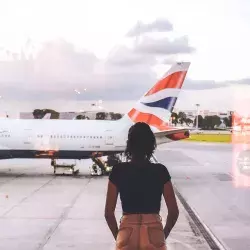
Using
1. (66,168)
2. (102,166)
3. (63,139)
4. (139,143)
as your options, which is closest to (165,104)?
(102,166)

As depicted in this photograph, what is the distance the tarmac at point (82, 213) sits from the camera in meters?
13.8

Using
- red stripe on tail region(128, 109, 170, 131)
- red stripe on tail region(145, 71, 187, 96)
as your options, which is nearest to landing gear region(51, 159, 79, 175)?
red stripe on tail region(128, 109, 170, 131)

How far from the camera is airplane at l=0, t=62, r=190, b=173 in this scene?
105ft

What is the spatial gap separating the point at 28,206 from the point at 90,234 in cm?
566

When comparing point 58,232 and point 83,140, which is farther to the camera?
point 83,140

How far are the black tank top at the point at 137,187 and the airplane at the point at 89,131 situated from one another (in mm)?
25086

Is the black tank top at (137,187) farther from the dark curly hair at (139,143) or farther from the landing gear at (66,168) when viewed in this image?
the landing gear at (66,168)

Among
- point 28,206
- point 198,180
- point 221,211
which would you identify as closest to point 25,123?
point 198,180

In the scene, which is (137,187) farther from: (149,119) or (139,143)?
(149,119)

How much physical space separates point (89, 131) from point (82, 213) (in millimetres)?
14032

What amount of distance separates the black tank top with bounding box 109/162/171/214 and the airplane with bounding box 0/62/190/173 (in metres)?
25.1

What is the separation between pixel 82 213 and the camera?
60.3 ft

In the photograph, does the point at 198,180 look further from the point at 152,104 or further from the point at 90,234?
the point at 90,234

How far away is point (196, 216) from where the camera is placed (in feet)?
59.2
